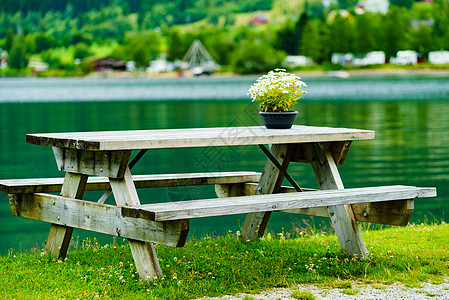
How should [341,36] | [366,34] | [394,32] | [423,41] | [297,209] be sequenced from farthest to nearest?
[341,36], [366,34], [394,32], [423,41], [297,209]

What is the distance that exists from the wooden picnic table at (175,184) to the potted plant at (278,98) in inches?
5.8

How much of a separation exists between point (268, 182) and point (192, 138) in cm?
169

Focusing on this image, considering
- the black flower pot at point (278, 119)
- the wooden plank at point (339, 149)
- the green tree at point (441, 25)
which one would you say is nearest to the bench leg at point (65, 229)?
the black flower pot at point (278, 119)

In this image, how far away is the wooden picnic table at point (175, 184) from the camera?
18.4 ft

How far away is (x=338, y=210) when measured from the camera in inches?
273

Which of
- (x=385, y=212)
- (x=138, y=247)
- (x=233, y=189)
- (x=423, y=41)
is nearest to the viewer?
(x=138, y=247)

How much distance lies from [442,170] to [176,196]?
25.1 feet

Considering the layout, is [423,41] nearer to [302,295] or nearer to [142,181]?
[142,181]

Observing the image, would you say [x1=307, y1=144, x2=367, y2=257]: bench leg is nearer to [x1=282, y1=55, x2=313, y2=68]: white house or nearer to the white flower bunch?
the white flower bunch

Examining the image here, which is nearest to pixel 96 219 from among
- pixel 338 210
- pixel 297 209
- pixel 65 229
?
pixel 65 229

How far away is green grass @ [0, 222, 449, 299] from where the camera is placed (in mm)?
5730

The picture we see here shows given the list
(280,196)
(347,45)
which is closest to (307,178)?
(280,196)

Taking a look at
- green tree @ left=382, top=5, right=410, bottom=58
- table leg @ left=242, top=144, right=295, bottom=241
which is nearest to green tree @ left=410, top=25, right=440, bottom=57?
green tree @ left=382, top=5, right=410, bottom=58

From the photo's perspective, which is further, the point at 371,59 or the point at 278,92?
the point at 371,59
